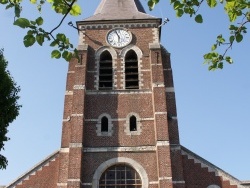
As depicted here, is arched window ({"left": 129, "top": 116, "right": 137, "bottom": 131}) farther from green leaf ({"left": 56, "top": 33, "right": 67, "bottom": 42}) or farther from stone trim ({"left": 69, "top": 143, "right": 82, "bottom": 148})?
green leaf ({"left": 56, "top": 33, "right": 67, "bottom": 42})

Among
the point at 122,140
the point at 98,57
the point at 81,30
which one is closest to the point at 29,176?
the point at 122,140

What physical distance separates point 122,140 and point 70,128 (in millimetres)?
2328

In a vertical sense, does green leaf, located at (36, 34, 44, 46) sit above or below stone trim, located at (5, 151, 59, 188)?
below

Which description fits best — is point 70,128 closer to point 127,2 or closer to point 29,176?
point 29,176

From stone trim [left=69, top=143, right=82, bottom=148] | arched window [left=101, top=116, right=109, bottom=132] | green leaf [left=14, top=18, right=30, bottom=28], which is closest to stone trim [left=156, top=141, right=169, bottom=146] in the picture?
arched window [left=101, top=116, right=109, bottom=132]

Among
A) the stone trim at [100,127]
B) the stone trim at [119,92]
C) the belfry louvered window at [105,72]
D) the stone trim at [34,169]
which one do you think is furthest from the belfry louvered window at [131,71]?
the stone trim at [34,169]

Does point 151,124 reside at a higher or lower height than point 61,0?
higher

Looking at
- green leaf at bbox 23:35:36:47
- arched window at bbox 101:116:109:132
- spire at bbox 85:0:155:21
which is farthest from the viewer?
spire at bbox 85:0:155:21

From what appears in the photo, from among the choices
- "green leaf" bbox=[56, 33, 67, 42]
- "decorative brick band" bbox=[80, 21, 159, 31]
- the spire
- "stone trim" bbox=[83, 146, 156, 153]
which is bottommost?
"green leaf" bbox=[56, 33, 67, 42]

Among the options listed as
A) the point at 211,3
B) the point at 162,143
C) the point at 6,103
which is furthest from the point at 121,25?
the point at 211,3

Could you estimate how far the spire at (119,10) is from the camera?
2153cm

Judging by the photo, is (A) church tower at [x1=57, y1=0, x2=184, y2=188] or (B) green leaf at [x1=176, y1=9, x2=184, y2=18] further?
(A) church tower at [x1=57, y1=0, x2=184, y2=188]

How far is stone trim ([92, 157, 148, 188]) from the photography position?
15.5m

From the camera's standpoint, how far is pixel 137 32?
20516mm
